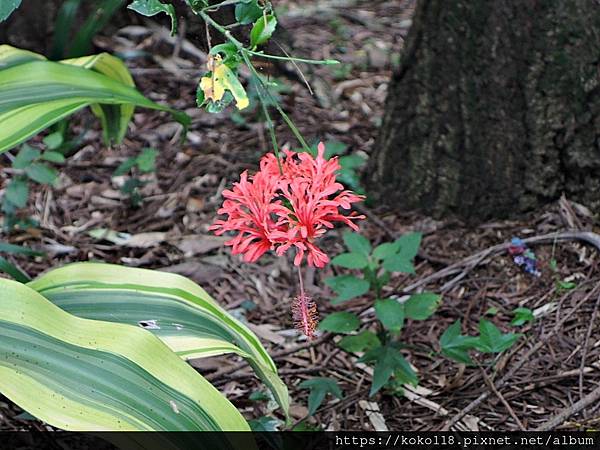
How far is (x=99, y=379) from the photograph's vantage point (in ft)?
3.19

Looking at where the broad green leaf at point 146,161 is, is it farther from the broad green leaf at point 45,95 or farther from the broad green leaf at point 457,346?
the broad green leaf at point 457,346

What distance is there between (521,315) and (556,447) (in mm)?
332

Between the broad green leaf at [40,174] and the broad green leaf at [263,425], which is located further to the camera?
the broad green leaf at [40,174]

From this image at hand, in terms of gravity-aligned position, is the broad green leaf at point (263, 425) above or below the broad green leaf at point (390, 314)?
below

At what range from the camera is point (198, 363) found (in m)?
1.61

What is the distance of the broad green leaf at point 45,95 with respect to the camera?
53.2 inches

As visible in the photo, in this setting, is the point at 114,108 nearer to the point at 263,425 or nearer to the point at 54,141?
the point at 54,141

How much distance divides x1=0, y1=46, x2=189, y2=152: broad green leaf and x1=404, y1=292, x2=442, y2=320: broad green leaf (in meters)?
0.61

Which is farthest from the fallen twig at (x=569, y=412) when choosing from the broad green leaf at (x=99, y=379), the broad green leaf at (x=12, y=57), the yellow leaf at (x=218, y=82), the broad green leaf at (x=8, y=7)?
the broad green leaf at (x=12, y=57)

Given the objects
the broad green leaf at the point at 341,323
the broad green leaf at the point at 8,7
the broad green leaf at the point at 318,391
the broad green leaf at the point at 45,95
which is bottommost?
the broad green leaf at the point at 318,391

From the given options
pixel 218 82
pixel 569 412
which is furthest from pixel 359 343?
pixel 218 82

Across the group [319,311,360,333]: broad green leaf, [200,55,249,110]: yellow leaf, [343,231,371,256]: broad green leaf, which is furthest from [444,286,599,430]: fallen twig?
[200,55,249,110]: yellow leaf

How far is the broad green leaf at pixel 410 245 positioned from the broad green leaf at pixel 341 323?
0.53 feet

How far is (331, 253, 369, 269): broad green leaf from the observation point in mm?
1495
